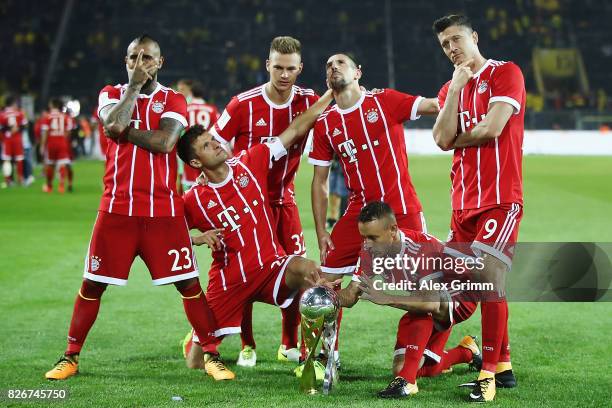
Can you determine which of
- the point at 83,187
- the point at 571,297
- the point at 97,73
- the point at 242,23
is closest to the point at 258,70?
the point at 242,23

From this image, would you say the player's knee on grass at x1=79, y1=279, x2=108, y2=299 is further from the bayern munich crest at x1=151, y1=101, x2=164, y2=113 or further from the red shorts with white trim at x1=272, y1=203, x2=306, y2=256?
the red shorts with white trim at x1=272, y1=203, x2=306, y2=256

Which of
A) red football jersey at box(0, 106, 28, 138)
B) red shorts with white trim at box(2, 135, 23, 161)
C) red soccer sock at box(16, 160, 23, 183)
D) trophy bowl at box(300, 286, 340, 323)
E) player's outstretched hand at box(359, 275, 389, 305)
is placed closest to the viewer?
trophy bowl at box(300, 286, 340, 323)

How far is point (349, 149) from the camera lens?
6.24m

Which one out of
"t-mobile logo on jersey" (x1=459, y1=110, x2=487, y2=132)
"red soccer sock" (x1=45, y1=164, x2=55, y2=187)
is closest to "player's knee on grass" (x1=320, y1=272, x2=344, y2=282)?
"t-mobile logo on jersey" (x1=459, y1=110, x2=487, y2=132)

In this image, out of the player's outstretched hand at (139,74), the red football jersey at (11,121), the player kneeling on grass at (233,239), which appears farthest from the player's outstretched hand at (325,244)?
the red football jersey at (11,121)

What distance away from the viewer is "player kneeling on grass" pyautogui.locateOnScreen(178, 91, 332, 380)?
19.6 ft

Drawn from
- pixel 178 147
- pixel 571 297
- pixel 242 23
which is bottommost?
pixel 571 297

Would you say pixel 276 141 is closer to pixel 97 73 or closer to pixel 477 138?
pixel 477 138

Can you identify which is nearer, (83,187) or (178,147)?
(178,147)

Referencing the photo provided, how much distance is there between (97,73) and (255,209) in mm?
32551

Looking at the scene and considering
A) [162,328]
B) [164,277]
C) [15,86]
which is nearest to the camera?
[164,277]

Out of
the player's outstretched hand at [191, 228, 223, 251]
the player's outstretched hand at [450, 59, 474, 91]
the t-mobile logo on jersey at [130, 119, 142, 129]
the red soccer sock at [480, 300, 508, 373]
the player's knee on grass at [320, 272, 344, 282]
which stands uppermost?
the player's outstretched hand at [450, 59, 474, 91]

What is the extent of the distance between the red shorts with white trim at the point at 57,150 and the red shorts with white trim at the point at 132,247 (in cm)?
1399

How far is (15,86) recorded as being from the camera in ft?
118
